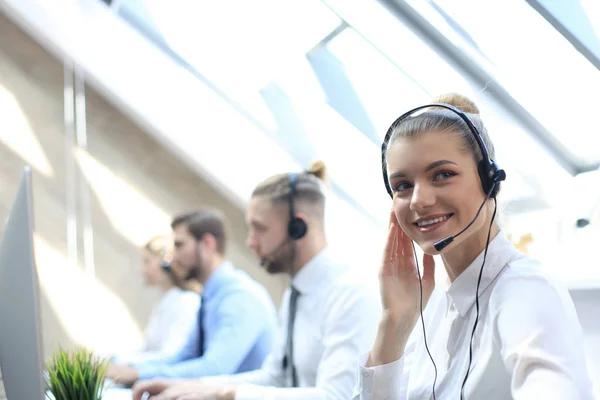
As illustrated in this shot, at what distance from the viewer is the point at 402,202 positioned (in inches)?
48.1

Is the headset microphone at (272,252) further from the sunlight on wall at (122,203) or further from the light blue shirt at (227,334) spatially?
the sunlight on wall at (122,203)

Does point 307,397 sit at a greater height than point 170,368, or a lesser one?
lesser

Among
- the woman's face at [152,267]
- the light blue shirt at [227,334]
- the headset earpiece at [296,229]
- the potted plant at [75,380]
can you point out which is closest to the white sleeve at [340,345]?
the headset earpiece at [296,229]

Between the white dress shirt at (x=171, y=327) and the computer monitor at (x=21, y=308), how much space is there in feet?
6.19

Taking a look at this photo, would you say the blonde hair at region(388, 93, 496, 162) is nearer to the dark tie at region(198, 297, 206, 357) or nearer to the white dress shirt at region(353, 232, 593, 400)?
the white dress shirt at region(353, 232, 593, 400)

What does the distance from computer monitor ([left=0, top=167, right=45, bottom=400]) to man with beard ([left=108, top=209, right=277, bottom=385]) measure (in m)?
1.31

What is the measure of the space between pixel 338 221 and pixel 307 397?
1.72 metres

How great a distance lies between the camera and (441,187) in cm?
117

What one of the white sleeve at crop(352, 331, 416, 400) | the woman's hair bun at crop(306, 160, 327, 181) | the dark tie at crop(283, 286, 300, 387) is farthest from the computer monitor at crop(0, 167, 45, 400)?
the woman's hair bun at crop(306, 160, 327, 181)

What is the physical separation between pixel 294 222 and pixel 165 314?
5.60ft

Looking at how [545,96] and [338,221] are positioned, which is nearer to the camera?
[545,96]

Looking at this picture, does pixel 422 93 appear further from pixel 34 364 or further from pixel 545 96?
pixel 34 364

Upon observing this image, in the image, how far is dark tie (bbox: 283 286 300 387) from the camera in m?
2.02

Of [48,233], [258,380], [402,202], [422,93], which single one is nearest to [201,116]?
[48,233]
